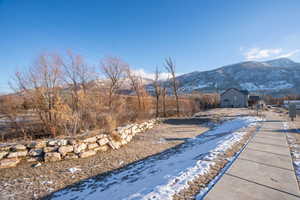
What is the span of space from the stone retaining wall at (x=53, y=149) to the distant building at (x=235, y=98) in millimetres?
29464

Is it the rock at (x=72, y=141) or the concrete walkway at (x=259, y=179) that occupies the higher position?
the concrete walkway at (x=259, y=179)

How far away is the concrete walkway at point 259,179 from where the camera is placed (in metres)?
2.16

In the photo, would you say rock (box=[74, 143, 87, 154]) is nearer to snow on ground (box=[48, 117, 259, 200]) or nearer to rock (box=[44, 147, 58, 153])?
rock (box=[44, 147, 58, 153])

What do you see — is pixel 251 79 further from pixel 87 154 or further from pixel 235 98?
pixel 87 154

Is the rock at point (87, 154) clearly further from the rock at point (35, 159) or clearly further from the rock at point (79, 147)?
the rock at point (35, 159)

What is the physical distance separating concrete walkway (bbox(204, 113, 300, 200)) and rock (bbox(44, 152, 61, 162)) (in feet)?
16.9

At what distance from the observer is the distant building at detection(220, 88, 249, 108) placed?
1126 inches

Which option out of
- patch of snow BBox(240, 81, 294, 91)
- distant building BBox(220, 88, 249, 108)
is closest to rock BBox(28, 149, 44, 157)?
distant building BBox(220, 88, 249, 108)

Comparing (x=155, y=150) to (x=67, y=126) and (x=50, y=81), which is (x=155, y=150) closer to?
(x=67, y=126)

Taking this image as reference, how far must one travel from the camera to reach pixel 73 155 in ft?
17.1

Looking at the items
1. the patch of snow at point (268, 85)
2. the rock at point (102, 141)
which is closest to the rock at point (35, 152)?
the rock at point (102, 141)

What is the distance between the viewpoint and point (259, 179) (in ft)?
8.54

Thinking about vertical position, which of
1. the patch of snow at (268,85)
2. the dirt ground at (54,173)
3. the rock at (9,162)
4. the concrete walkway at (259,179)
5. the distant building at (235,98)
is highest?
the patch of snow at (268,85)

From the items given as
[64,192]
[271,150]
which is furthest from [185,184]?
[271,150]
